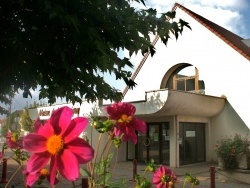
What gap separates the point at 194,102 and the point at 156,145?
3.05m

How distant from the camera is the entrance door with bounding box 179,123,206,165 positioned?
1510cm

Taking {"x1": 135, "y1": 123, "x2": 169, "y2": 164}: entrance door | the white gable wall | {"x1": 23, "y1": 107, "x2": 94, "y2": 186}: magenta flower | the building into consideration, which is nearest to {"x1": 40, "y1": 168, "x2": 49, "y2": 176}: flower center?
{"x1": 23, "y1": 107, "x2": 94, "y2": 186}: magenta flower

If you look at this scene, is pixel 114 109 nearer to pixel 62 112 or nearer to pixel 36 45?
pixel 62 112

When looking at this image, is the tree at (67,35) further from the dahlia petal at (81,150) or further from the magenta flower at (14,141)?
the dahlia petal at (81,150)

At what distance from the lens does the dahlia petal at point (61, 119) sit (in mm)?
854

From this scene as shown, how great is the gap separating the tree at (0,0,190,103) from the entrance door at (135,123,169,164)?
11121 mm

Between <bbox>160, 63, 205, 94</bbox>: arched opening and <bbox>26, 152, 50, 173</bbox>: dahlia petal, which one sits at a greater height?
<bbox>160, 63, 205, 94</bbox>: arched opening

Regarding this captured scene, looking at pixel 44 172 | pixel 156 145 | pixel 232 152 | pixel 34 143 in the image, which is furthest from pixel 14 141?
pixel 156 145

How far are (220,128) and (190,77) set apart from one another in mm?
3254

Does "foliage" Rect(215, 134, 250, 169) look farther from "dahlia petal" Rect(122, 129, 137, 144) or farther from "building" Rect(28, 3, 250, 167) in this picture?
"dahlia petal" Rect(122, 129, 137, 144)

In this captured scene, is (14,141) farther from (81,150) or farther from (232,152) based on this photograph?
(232,152)

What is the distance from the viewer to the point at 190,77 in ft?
57.1

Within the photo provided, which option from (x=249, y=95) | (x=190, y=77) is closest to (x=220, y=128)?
(x=249, y=95)

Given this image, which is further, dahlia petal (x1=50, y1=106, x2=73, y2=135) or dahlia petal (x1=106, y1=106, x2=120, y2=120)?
dahlia petal (x1=106, y1=106, x2=120, y2=120)
